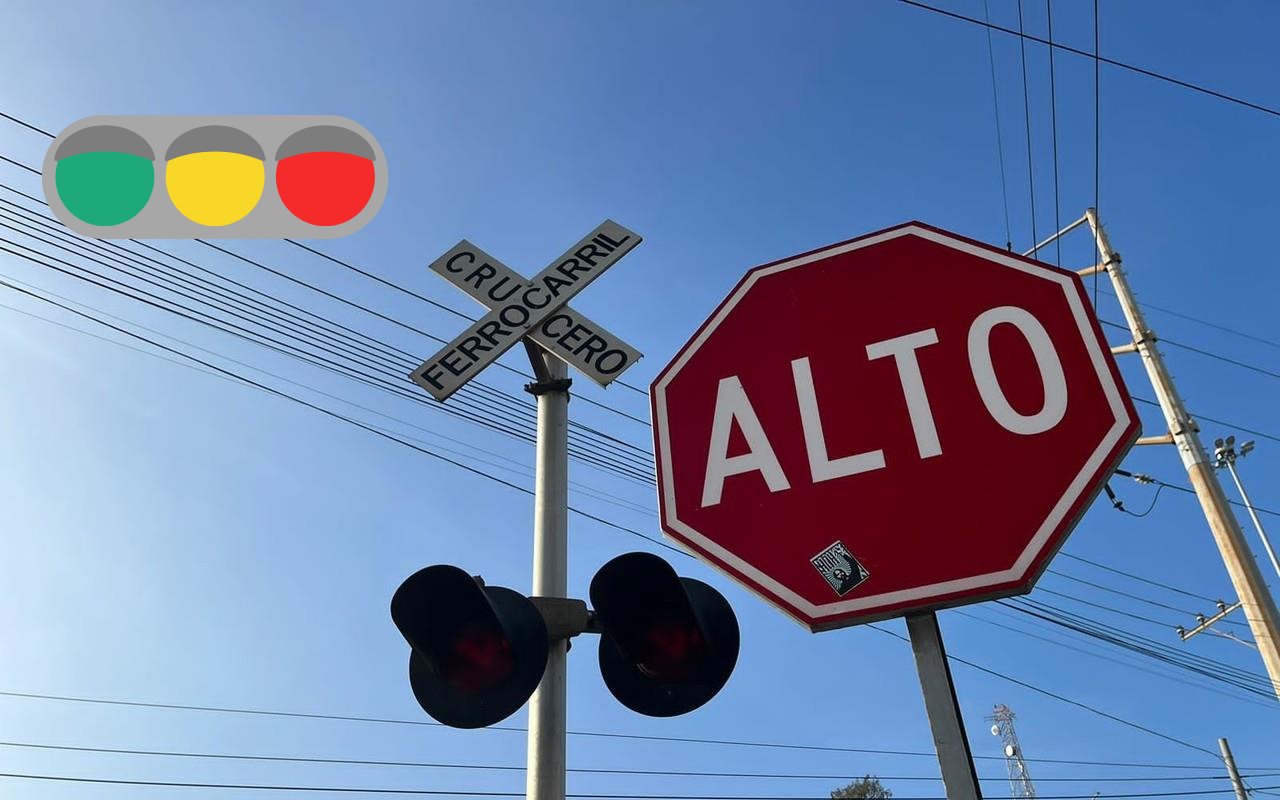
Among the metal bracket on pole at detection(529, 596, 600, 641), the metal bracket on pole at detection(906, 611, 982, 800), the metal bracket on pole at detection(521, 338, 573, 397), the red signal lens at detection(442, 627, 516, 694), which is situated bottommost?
the metal bracket on pole at detection(906, 611, 982, 800)

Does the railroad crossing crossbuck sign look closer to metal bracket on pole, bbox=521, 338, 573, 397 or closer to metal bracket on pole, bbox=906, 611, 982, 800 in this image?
metal bracket on pole, bbox=521, 338, 573, 397

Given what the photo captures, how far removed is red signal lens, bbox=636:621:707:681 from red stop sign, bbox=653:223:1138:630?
730 millimetres

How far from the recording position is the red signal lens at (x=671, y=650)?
9.46ft

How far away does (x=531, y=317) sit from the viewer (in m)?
3.80

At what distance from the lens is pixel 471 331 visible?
3709 mm

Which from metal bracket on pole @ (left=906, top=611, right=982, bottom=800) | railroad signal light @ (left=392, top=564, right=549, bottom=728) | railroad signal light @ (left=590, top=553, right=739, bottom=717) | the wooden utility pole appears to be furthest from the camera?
the wooden utility pole

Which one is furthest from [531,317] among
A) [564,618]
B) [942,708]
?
[942,708]

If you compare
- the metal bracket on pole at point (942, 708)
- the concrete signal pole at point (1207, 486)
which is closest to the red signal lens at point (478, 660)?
the metal bracket on pole at point (942, 708)

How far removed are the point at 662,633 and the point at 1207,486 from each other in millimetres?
12320

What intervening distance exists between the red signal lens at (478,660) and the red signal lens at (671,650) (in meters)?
0.46

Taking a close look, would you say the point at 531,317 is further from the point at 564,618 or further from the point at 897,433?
the point at 897,433

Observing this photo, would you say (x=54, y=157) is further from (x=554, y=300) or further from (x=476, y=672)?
(x=476, y=672)

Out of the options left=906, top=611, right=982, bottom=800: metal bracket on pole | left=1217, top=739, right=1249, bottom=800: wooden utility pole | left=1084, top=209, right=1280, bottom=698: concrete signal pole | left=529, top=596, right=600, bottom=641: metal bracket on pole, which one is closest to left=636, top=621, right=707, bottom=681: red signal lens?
left=529, top=596, right=600, bottom=641: metal bracket on pole

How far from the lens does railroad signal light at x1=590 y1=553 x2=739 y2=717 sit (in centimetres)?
287
